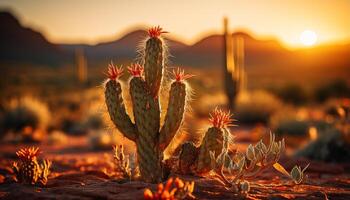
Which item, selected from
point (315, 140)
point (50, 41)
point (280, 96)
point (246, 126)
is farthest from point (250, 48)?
point (315, 140)

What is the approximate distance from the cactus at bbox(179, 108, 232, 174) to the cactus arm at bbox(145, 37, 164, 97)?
0.88m

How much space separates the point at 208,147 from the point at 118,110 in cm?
130

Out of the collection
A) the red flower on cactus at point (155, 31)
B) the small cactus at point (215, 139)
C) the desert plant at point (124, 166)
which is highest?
the red flower on cactus at point (155, 31)

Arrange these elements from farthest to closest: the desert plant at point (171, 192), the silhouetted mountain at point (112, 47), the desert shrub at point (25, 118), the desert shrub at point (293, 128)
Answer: the silhouetted mountain at point (112, 47)
the desert shrub at point (25, 118)
the desert shrub at point (293, 128)
the desert plant at point (171, 192)

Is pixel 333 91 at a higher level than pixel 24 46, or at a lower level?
lower

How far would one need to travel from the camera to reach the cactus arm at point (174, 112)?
19.9 ft

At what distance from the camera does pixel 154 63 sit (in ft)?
19.8

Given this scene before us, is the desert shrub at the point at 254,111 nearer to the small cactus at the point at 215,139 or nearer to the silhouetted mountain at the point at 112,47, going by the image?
the small cactus at the point at 215,139

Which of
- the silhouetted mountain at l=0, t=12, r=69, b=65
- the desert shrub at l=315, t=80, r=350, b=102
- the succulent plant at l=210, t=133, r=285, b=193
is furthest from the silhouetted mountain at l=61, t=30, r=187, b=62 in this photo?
the succulent plant at l=210, t=133, r=285, b=193

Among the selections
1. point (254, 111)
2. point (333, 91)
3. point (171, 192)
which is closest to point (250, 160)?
point (171, 192)

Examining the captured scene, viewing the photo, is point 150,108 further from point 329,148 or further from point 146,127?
point 329,148

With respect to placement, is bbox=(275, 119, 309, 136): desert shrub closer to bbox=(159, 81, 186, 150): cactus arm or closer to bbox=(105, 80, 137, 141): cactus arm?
bbox=(159, 81, 186, 150): cactus arm

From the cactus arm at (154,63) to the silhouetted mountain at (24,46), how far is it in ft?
273

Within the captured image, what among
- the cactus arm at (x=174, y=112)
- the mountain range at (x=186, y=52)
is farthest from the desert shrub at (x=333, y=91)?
the mountain range at (x=186, y=52)
